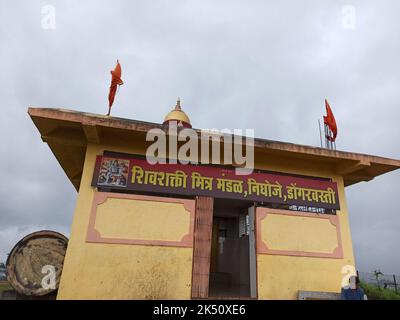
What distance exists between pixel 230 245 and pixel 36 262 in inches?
346

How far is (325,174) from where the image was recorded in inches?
375

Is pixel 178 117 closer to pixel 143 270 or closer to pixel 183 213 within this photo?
pixel 183 213

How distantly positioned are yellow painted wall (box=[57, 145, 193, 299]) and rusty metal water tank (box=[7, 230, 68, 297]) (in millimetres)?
363

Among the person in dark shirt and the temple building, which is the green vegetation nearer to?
the temple building

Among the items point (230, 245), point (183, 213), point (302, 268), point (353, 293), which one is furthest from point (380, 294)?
point (183, 213)

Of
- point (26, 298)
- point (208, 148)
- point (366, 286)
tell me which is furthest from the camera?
point (366, 286)

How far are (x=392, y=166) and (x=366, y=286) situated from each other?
35.6ft

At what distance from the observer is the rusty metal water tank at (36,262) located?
6668 millimetres

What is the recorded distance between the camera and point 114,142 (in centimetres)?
830

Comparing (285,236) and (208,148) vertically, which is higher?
(208,148)
